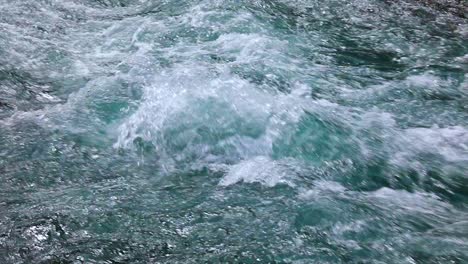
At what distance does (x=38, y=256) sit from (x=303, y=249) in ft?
4.59

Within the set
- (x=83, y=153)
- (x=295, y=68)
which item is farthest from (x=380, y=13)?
(x=83, y=153)

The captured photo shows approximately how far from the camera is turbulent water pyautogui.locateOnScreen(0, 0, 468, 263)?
10.3 ft

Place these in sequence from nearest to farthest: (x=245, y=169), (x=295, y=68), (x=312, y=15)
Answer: (x=245, y=169), (x=295, y=68), (x=312, y=15)

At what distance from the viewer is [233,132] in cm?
412

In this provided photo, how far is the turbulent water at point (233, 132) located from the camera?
3.14 m


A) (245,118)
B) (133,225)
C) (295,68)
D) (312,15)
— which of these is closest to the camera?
(133,225)

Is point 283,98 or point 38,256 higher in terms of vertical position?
point 283,98

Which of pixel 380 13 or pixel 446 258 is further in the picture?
pixel 380 13

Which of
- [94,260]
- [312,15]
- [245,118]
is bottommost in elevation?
[94,260]

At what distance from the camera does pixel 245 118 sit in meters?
4.23

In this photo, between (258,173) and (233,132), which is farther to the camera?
(233,132)

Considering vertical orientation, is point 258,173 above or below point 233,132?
below

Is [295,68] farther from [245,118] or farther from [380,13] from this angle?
[380,13]

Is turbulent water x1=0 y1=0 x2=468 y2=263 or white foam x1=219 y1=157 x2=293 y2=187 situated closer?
turbulent water x1=0 y1=0 x2=468 y2=263
